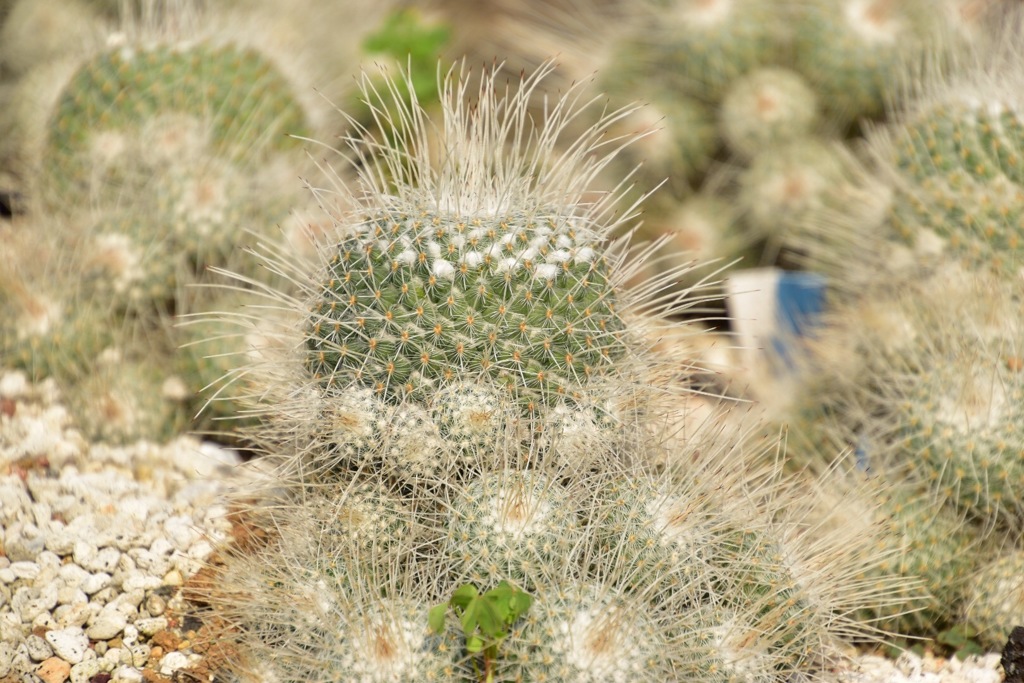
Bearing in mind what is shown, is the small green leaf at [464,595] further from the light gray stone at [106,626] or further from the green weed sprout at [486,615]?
the light gray stone at [106,626]

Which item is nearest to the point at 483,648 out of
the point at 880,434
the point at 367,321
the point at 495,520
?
the point at 495,520

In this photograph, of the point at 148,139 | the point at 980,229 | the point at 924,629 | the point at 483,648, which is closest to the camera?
the point at 483,648

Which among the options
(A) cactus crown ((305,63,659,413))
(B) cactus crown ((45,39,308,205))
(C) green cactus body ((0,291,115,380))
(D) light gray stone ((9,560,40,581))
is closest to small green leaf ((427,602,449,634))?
(A) cactus crown ((305,63,659,413))

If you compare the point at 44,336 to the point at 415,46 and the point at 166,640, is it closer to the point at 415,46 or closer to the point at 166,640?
the point at 166,640

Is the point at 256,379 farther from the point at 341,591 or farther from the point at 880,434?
the point at 880,434

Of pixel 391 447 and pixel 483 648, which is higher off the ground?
pixel 391 447

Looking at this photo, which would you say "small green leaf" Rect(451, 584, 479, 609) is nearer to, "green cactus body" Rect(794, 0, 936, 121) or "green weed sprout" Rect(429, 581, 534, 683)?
"green weed sprout" Rect(429, 581, 534, 683)
